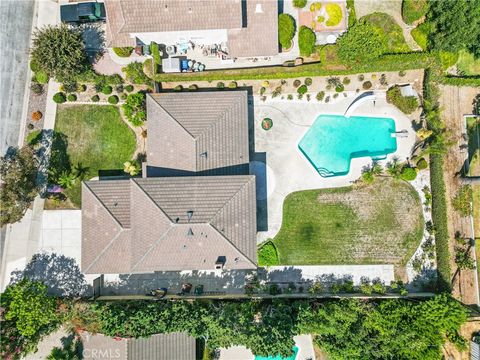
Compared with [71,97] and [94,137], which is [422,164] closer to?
[94,137]

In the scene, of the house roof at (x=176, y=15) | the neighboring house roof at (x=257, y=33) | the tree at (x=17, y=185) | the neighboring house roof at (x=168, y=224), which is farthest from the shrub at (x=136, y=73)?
the tree at (x=17, y=185)

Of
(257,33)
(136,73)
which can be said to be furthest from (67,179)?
(257,33)

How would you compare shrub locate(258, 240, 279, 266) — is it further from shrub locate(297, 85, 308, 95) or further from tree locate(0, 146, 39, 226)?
tree locate(0, 146, 39, 226)

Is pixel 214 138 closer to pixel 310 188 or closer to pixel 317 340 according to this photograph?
pixel 310 188

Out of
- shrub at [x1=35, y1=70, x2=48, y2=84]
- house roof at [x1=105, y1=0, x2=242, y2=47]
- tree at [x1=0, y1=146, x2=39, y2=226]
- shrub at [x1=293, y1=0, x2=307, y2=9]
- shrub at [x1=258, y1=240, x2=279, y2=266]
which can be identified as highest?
shrub at [x1=293, y1=0, x2=307, y2=9]

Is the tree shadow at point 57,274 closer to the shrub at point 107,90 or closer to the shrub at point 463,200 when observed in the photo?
the shrub at point 107,90

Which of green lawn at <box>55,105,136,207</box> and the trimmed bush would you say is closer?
the trimmed bush

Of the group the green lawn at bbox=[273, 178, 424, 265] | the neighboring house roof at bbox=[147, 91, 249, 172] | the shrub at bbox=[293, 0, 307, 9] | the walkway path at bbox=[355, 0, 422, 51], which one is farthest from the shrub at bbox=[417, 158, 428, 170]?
the shrub at bbox=[293, 0, 307, 9]
